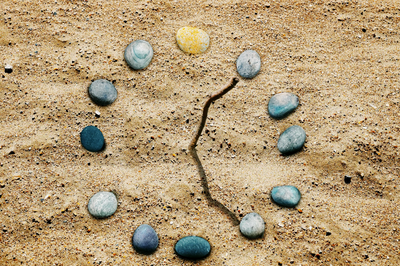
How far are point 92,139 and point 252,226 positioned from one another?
119cm

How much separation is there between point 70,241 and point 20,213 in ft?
1.24

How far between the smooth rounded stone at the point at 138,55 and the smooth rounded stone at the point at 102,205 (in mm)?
900

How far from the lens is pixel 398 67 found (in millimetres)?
2086

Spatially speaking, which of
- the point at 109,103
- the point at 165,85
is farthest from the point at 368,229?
the point at 109,103

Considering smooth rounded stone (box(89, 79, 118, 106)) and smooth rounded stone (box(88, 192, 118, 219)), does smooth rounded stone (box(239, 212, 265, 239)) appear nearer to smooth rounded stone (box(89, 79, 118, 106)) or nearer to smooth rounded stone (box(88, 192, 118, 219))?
smooth rounded stone (box(88, 192, 118, 219))

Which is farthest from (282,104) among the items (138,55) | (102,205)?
(102,205)

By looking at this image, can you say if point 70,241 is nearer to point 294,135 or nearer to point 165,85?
point 165,85

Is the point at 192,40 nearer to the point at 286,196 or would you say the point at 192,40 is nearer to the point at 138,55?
the point at 138,55

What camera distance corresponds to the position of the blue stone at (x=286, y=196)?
6.08 feet

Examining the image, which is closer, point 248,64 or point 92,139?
point 92,139

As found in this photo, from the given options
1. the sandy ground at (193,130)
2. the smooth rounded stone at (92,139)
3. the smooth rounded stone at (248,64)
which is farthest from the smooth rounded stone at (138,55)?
the smooth rounded stone at (248,64)

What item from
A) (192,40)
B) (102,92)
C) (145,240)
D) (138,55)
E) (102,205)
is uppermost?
(192,40)

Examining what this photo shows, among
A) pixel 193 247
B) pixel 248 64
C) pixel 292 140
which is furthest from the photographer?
pixel 248 64

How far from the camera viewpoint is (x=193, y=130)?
1.98 metres
